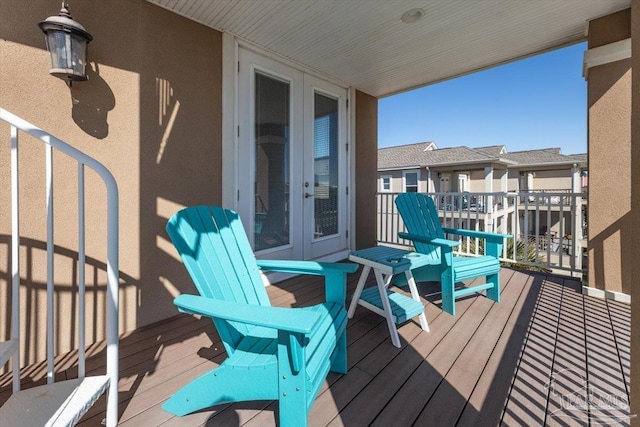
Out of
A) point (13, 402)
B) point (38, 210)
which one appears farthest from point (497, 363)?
point (38, 210)

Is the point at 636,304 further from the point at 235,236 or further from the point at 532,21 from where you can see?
the point at 532,21

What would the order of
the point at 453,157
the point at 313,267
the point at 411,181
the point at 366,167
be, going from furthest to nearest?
the point at 411,181, the point at 453,157, the point at 366,167, the point at 313,267

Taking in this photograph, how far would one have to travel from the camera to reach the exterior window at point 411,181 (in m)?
12.6

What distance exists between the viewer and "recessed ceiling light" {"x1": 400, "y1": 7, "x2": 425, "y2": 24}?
258 cm

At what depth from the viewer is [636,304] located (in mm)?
589

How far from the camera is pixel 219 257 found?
161cm

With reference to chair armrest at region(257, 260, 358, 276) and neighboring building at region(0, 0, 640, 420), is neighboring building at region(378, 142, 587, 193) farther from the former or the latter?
chair armrest at region(257, 260, 358, 276)

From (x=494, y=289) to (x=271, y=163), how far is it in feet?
8.42

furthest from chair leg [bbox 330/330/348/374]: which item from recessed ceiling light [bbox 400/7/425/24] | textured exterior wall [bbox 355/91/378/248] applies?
textured exterior wall [bbox 355/91/378/248]

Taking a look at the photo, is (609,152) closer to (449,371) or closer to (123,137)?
(449,371)

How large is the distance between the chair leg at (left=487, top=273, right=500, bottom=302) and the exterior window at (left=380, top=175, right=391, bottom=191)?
10878 mm

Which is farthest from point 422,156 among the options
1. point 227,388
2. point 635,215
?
point 635,215

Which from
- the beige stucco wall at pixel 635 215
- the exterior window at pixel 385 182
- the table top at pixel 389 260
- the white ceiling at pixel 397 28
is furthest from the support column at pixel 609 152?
the exterior window at pixel 385 182

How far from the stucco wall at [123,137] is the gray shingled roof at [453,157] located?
1069 cm
